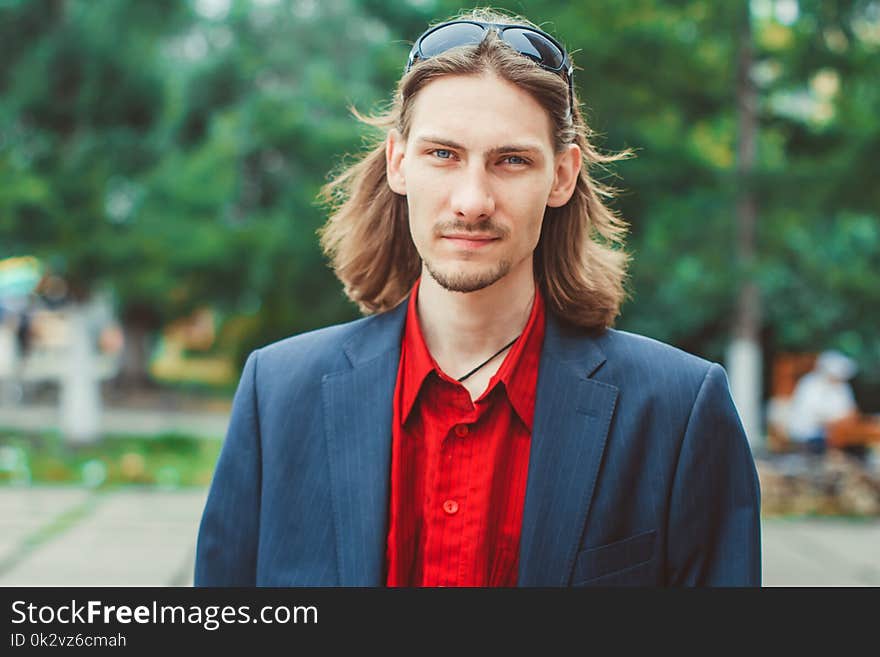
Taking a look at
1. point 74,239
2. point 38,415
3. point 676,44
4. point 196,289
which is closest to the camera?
point 676,44

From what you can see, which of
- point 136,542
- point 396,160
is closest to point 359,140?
point 136,542

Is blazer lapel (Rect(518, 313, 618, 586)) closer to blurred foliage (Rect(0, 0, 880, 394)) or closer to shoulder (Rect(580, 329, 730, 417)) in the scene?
shoulder (Rect(580, 329, 730, 417))

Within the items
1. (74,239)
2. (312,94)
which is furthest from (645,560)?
(312,94)

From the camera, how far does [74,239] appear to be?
12.5m

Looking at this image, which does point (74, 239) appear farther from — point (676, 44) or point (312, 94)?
point (676, 44)

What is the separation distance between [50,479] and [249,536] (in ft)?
34.3

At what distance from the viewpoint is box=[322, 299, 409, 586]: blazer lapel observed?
1.92 meters

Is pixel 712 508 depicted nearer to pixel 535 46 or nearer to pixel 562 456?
pixel 562 456

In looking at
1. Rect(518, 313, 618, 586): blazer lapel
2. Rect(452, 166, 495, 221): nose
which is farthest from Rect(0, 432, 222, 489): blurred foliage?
Rect(452, 166, 495, 221): nose

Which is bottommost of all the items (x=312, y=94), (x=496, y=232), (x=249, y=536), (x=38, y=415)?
(x=249, y=536)

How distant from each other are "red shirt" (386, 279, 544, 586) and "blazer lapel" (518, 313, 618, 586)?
0.05 metres

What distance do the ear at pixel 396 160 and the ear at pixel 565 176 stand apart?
0.29 meters

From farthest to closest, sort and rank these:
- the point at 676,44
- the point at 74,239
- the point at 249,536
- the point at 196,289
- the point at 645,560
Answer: the point at 196,289 < the point at 74,239 < the point at 676,44 < the point at 249,536 < the point at 645,560

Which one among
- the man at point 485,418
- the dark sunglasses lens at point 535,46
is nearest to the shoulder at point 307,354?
the man at point 485,418
